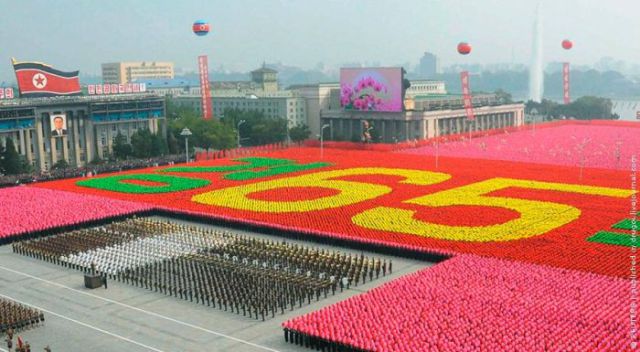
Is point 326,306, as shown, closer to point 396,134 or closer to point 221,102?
point 396,134

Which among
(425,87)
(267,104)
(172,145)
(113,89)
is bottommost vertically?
(172,145)

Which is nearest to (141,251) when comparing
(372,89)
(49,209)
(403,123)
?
(49,209)

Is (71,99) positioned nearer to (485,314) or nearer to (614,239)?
(614,239)

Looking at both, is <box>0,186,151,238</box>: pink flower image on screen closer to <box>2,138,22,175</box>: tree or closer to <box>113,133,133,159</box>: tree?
<box>2,138,22,175</box>: tree

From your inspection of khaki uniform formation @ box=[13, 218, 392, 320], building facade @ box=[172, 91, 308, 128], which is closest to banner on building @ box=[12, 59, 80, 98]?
khaki uniform formation @ box=[13, 218, 392, 320]

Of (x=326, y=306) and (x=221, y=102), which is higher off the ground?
(x=221, y=102)

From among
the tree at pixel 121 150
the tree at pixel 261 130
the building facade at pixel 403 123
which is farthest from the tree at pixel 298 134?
the tree at pixel 121 150

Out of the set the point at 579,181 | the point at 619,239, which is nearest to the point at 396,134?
the point at 579,181
